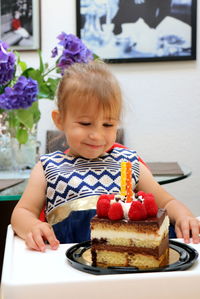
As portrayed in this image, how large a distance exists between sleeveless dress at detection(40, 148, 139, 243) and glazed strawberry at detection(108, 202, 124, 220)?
1.24ft

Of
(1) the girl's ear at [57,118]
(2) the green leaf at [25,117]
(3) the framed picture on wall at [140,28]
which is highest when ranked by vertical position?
(3) the framed picture on wall at [140,28]

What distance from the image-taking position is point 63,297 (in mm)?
633

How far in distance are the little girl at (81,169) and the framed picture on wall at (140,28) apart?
7.93 ft

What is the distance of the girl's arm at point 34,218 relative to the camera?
0.87 meters

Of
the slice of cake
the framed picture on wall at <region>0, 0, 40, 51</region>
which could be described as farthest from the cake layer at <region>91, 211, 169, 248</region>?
the framed picture on wall at <region>0, 0, 40, 51</region>

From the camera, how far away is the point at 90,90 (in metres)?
1.18

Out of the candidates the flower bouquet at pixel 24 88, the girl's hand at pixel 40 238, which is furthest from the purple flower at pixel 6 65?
the girl's hand at pixel 40 238

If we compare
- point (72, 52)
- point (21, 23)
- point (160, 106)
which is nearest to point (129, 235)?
point (72, 52)

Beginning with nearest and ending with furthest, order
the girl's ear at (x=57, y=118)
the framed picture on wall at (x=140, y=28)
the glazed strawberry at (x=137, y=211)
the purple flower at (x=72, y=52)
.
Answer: the glazed strawberry at (x=137, y=211) < the girl's ear at (x=57, y=118) < the purple flower at (x=72, y=52) < the framed picture on wall at (x=140, y=28)

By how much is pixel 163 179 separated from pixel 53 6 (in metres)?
2.37

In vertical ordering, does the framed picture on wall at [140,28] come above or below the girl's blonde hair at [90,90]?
above

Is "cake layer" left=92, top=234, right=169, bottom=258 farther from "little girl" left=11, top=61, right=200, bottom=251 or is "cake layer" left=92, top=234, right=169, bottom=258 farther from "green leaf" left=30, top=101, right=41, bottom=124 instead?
"green leaf" left=30, top=101, right=41, bottom=124

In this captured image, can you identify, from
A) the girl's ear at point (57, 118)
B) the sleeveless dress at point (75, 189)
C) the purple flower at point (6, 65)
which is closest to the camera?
the sleeveless dress at point (75, 189)

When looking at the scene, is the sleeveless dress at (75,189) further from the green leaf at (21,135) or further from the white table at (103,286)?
the green leaf at (21,135)
